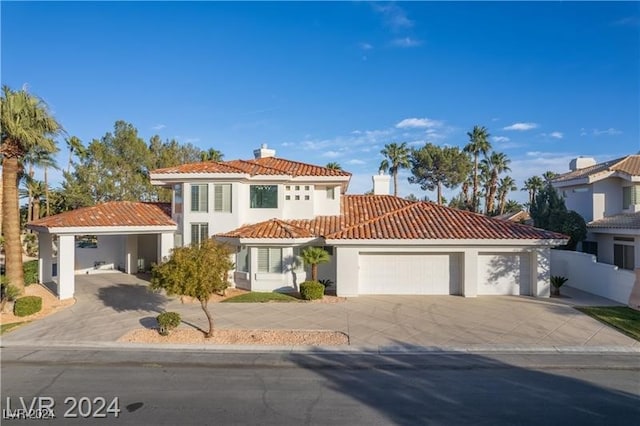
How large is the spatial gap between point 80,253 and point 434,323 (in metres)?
25.0

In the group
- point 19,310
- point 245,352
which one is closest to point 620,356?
point 245,352

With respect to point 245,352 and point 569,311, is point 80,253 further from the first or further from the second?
point 569,311

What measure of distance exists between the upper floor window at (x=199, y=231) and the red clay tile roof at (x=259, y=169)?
325 centimetres

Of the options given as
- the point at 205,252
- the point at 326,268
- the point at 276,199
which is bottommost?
the point at 326,268

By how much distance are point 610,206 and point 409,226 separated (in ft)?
48.0

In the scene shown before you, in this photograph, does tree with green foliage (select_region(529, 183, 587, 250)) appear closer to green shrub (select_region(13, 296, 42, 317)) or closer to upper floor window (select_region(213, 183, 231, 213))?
upper floor window (select_region(213, 183, 231, 213))

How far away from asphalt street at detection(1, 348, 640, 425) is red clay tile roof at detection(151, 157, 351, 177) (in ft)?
40.3

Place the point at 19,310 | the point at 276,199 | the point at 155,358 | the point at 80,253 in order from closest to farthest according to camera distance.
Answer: the point at 155,358
the point at 19,310
the point at 276,199
the point at 80,253

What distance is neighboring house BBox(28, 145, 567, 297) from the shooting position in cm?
1833

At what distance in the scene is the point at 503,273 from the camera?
61.9ft

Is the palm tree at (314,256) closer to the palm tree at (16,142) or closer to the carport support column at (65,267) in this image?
the carport support column at (65,267)

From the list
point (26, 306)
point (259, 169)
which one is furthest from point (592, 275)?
point (26, 306)

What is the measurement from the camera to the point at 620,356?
10.8 m

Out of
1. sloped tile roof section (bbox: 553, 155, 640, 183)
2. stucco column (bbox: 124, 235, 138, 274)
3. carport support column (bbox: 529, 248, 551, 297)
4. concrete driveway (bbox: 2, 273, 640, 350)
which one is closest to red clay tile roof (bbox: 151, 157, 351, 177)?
stucco column (bbox: 124, 235, 138, 274)
